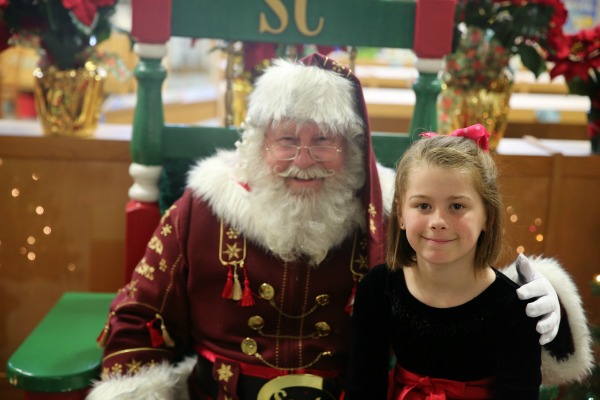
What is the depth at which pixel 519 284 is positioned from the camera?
4.75ft

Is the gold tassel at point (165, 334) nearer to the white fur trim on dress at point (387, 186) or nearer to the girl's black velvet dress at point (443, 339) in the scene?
the girl's black velvet dress at point (443, 339)

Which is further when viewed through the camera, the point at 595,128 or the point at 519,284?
the point at 595,128

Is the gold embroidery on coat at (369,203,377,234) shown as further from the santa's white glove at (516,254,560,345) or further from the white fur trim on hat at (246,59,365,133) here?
the santa's white glove at (516,254,560,345)

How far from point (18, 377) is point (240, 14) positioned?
942 mm

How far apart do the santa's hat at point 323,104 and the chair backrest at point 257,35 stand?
0.20 meters

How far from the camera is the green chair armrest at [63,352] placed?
5.14 feet

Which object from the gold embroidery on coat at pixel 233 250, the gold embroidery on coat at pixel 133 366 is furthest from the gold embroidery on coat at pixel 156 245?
the gold embroidery on coat at pixel 133 366

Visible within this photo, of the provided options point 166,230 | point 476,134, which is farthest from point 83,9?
point 476,134

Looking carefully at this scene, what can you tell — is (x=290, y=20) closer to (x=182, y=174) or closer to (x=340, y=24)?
(x=340, y=24)

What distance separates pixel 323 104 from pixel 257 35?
0.34 m

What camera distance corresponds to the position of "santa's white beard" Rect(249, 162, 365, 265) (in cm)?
161

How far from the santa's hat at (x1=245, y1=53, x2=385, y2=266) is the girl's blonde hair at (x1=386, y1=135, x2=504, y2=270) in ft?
0.63

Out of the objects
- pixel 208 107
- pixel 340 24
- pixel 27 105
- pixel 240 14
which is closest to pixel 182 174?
pixel 240 14

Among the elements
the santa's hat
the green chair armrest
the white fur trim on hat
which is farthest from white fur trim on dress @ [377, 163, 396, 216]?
the green chair armrest
